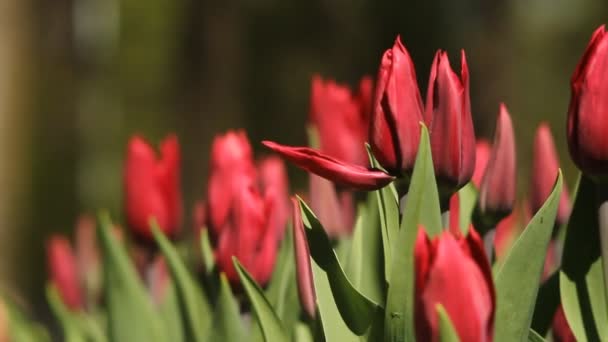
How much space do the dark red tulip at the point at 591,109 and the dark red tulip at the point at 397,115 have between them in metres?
0.07

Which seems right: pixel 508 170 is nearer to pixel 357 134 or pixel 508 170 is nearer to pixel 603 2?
pixel 357 134

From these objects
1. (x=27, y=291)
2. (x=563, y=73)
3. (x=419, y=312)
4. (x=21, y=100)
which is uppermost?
(x=419, y=312)

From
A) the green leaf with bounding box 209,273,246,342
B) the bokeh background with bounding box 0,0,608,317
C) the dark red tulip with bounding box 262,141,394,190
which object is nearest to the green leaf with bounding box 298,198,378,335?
the dark red tulip with bounding box 262,141,394,190

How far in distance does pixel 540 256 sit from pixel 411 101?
0.09 meters

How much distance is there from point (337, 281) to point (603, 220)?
0.13 metres

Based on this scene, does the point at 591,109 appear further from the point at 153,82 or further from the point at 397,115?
the point at 153,82

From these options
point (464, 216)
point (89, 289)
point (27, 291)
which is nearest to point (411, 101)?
point (464, 216)

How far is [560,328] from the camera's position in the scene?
60 centimetres

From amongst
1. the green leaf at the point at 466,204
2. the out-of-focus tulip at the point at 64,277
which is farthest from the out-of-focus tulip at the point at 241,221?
the out-of-focus tulip at the point at 64,277

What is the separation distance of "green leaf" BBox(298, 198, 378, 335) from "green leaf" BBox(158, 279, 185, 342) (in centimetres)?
27

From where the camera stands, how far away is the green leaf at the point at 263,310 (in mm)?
523

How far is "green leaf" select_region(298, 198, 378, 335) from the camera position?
0.49 metres

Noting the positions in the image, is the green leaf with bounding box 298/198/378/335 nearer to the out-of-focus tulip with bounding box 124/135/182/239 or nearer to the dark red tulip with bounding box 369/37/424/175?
the dark red tulip with bounding box 369/37/424/175

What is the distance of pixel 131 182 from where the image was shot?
83 centimetres
